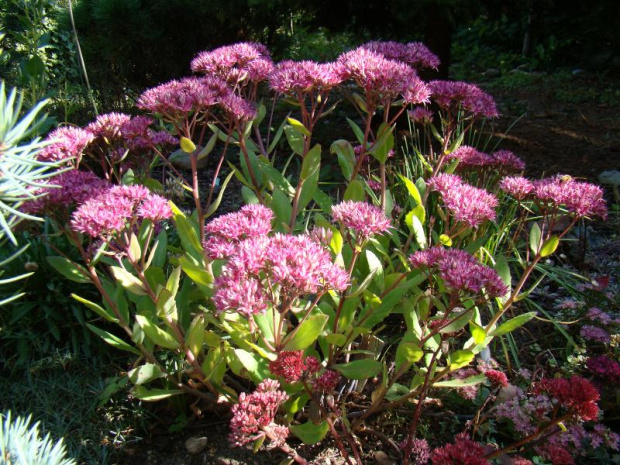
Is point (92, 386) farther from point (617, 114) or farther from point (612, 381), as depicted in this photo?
point (617, 114)

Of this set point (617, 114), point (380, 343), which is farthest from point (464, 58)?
point (380, 343)

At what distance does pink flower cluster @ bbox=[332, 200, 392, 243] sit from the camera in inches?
62.6

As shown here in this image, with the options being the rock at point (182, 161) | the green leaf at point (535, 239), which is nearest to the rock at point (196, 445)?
the green leaf at point (535, 239)

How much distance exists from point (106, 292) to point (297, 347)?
695mm

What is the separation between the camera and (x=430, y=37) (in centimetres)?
415

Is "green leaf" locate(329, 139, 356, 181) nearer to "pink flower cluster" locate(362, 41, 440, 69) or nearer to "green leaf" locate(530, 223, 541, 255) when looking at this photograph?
"pink flower cluster" locate(362, 41, 440, 69)

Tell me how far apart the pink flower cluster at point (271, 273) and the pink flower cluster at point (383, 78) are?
677 millimetres

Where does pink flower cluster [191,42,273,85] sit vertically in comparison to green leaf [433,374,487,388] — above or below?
above

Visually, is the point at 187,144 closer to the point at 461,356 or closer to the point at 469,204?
the point at 469,204

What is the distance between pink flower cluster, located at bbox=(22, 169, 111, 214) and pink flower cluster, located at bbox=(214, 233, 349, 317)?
539 millimetres

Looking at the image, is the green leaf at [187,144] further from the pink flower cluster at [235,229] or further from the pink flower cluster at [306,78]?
the pink flower cluster at [306,78]

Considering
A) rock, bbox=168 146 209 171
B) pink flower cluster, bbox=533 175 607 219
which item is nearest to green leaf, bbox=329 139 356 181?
pink flower cluster, bbox=533 175 607 219

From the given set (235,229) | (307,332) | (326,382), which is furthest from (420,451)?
(235,229)

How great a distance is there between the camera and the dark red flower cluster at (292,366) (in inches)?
57.6
